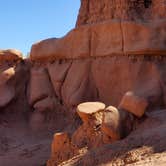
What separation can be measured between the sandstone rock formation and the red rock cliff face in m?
0.02

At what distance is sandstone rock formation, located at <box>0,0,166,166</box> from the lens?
Answer: 459 centimetres

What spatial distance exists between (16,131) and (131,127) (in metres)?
3.91

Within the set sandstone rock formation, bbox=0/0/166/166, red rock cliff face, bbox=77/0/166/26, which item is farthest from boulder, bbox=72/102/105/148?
red rock cliff face, bbox=77/0/166/26

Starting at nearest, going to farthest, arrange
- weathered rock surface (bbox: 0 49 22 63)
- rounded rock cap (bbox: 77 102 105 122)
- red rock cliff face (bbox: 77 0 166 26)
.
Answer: rounded rock cap (bbox: 77 102 105 122) → red rock cliff face (bbox: 77 0 166 26) → weathered rock surface (bbox: 0 49 22 63)

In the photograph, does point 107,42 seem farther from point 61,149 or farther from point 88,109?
point 61,149

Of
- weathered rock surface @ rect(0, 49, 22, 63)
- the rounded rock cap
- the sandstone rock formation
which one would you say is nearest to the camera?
the sandstone rock formation

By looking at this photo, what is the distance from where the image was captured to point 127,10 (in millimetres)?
8039

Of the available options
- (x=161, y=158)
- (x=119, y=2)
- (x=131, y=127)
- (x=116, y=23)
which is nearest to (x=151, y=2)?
(x=119, y=2)

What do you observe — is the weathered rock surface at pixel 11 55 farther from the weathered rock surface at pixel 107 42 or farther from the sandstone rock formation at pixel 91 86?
the weathered rock surface at pixel 107 42

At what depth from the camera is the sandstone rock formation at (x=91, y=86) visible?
459 centimetres

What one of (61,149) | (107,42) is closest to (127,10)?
(107,42)

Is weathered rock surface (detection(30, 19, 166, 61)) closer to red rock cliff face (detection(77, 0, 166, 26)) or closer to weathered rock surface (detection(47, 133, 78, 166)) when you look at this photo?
red rock cliff face (detection(77, 0, 166, 26))

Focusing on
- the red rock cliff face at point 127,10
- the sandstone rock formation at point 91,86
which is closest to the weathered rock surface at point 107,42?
the sandstone rock formation at point 91,86

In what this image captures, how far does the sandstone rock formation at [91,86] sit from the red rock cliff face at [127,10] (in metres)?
0.02
